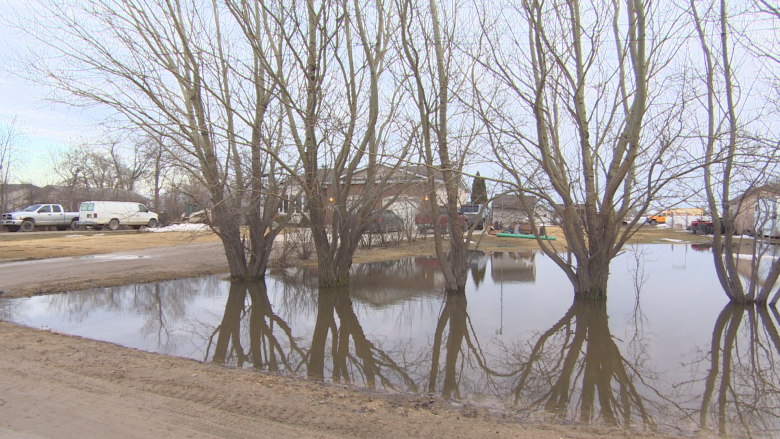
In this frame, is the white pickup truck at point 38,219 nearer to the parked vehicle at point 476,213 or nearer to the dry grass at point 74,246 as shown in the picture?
the dry grass at point 74,246

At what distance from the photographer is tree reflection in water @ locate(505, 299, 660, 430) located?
5.31 meters

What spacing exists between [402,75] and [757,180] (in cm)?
754

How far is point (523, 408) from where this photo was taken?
531cm

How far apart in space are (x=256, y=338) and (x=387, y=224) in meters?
16.3

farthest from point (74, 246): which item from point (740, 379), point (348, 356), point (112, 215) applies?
point (740, 379)

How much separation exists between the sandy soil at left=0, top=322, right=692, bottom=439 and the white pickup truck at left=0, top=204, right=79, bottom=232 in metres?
30.0

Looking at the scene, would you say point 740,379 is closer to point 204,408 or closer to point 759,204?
point 759,204

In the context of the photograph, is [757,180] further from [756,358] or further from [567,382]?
[567,382]

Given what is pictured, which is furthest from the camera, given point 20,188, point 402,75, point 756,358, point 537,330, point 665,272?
point 20,188

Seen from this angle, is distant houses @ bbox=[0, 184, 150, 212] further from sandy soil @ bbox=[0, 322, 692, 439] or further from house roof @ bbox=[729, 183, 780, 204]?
house roof @ bbox=[729, 183, 780, 204]

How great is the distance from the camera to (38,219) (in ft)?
103

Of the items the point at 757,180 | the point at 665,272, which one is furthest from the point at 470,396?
the point at 665,272

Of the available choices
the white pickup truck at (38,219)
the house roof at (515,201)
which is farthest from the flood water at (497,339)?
the white pickup truck at (38,219)

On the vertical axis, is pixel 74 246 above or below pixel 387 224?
below
